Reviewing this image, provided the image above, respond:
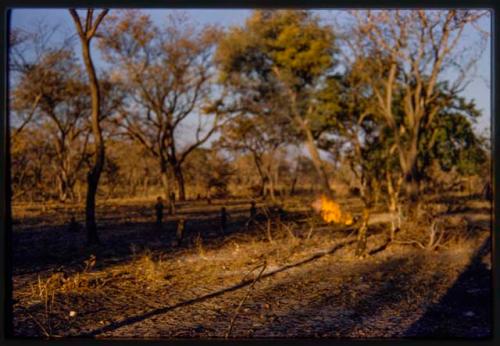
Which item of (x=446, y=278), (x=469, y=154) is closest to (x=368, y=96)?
(x=469, y=154)

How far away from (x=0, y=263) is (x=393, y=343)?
283cm

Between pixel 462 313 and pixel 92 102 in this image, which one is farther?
pixel 92 102

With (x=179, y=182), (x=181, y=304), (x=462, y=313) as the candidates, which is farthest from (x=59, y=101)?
(x=462, y=313)

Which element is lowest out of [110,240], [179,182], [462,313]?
[462,313]

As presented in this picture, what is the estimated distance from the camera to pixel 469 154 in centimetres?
1975

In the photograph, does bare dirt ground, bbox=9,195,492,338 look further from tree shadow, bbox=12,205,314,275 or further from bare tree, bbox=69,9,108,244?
bare tree, bbox=69,9,108,244

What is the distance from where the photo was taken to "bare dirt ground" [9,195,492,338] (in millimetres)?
5027

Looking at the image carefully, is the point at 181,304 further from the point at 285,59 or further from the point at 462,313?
the point at 285,59

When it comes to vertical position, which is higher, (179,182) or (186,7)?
(186,7)

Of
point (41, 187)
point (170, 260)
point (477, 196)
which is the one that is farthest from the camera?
point (41, 187)

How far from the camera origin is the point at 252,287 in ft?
18.0

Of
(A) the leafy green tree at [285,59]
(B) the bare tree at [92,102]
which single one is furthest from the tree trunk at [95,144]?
(A) the leafy green tree at [285,59]
